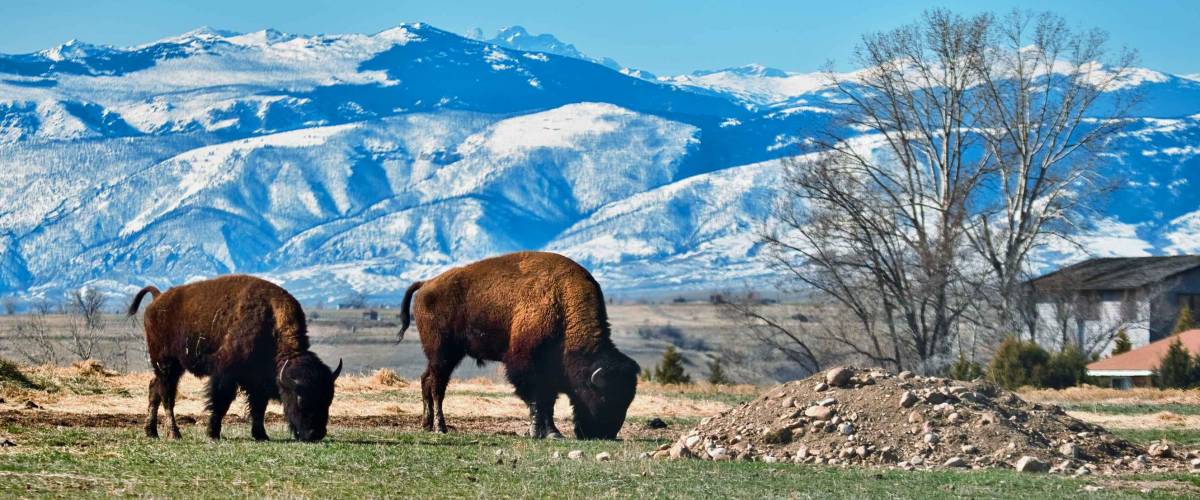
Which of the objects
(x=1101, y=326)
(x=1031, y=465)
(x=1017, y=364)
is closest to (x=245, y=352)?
(x=1031, y=465)

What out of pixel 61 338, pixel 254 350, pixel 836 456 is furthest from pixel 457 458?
pixel 61 338

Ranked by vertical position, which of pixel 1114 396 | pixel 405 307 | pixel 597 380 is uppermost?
pixel 405 307

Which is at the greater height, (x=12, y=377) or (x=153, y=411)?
(x=12, y=377)

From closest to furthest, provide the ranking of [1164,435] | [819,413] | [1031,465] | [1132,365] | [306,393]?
1. [1031,465]
2. [306,393]
3. [819,413]
4. [1164,435]
5. [1132,365]

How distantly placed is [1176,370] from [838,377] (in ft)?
98.8

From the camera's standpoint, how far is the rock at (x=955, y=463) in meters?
20.1

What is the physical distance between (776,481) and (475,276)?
27.4ft

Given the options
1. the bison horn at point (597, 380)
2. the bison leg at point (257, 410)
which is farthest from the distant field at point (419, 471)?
the bison horn at point (597, 380)

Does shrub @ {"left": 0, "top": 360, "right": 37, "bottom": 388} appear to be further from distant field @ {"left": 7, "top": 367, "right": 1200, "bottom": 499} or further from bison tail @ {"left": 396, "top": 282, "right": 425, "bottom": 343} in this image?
bison tail @ {"left": 396, "top": 282, "right": 425, "bottom": 343}

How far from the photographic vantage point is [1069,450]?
20.6 meters

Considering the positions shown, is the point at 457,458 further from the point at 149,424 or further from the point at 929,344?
the point at 929,344

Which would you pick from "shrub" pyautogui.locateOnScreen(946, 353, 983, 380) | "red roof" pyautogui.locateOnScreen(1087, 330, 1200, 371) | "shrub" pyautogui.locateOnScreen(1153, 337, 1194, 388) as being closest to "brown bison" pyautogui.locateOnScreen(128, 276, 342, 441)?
"shrub" pyautogui.locateOnScreen(946, 353, 983, 380)

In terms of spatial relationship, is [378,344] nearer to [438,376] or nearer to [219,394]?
[438,376]

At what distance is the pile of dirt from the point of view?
20500 millimetres
